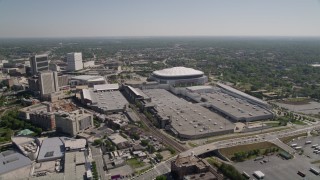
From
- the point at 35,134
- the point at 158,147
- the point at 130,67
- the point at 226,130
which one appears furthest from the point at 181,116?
the point at 130,67

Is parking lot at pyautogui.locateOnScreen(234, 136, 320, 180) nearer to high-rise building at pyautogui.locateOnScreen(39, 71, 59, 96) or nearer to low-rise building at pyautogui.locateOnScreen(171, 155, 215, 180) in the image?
low-rise building at pyautogui.locateOnScreen(171, 155, 215, 180)

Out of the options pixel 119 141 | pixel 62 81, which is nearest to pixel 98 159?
pixel 119 141

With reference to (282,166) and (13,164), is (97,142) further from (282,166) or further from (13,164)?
(282,166)

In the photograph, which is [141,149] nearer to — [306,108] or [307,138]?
[307,138]

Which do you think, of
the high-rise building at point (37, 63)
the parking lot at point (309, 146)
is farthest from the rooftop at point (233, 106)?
the high-rise building at point (37, 63)

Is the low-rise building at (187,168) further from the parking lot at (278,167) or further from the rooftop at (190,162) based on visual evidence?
the parking lot at (278,167)

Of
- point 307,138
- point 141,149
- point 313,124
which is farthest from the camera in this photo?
point 313,124
